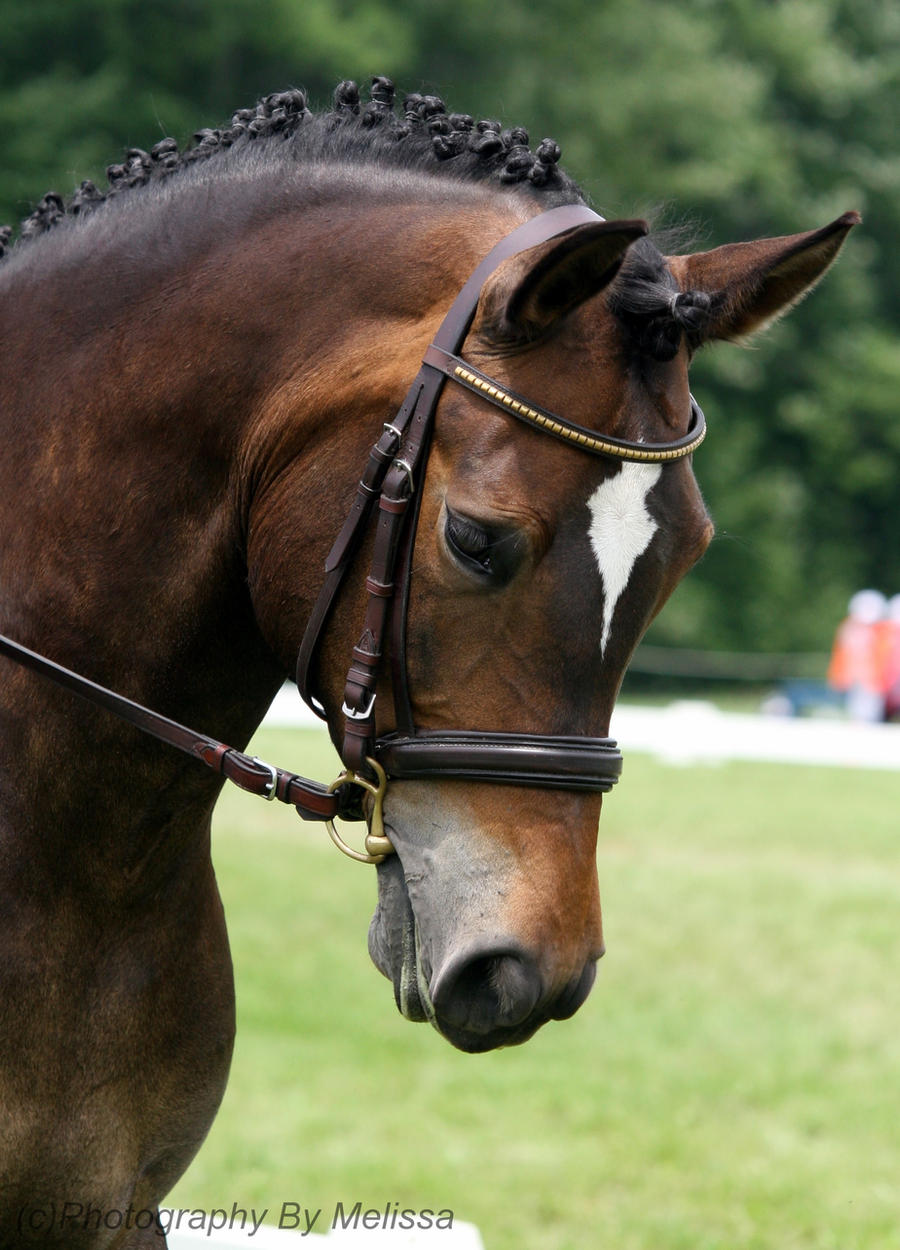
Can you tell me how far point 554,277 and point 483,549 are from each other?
46 cm

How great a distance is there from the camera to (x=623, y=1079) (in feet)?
22.1

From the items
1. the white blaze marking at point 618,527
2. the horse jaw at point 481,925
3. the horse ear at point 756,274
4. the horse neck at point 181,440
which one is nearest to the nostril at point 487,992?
the horse jaw at point 481,925

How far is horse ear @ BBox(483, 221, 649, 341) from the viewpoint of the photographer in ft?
7.29

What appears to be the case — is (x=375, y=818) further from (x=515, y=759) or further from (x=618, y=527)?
(x=618, y=527)

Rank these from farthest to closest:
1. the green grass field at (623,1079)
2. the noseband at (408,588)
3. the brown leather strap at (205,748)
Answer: the green grass field at (623,1079)
the brown leather strap at (205,748)
the noseband at (408,588)

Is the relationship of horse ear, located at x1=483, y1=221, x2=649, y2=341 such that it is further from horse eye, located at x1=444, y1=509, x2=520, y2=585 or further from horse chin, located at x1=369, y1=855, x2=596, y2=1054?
horse chin, located at x1=369, y1=855, x2=596, y2=1054

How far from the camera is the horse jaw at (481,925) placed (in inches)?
88.9

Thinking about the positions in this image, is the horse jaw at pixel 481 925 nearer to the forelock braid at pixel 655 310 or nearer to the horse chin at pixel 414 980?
the horse chin at pixel 414 980

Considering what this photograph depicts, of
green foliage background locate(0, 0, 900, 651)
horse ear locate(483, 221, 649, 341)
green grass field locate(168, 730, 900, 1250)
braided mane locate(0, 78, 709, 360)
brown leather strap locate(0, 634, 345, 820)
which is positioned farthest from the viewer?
green foliage background locate(0, 0, 900, 651)

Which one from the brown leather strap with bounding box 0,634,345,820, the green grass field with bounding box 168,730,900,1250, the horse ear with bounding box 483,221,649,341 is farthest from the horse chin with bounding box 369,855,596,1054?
the green grass field with bounding box 168,730,900,1250

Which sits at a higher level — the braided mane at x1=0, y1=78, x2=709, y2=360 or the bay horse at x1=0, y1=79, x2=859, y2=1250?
the braided mane at x1=0, y1=78, x2=709, y2=360

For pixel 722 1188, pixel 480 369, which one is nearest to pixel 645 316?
pixel 480 369

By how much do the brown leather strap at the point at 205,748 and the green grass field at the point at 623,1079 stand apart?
3.12 metres

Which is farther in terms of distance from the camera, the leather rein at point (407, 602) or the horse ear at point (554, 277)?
the leather rein at point (407, 602)
